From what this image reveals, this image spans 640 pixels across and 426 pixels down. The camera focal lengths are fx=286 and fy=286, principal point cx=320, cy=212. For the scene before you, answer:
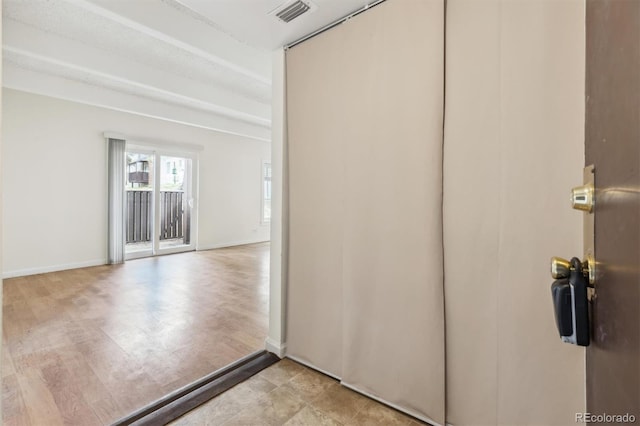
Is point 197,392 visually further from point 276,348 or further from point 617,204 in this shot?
point 617,204

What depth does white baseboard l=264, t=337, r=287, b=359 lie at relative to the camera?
7.52 ft

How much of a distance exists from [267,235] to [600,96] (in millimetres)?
8339

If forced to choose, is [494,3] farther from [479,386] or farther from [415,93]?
[479,386]

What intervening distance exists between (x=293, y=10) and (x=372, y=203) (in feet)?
4.41

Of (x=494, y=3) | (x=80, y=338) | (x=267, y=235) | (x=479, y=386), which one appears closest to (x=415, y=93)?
(x=494, y=3)

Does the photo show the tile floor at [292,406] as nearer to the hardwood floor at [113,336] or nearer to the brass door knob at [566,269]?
the hardwood floor at [113,336]

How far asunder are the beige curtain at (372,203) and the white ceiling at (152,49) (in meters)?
0.34

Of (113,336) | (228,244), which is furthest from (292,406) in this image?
(228,244)

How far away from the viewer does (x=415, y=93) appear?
1.59 m

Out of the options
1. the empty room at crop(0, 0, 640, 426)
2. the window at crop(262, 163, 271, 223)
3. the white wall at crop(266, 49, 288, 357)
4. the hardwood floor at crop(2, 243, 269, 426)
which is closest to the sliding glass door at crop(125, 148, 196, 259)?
the hardwood floor at crop(2, 243, 269, 426)

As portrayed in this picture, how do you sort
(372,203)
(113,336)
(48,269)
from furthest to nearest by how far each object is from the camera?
(48,269) → (113,336) → (372,203)

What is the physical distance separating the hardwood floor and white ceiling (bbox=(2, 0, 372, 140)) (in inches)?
99.6

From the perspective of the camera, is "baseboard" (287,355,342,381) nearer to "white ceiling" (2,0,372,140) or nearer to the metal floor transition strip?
the metal floor transition strip

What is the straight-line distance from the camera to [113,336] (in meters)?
2.60
